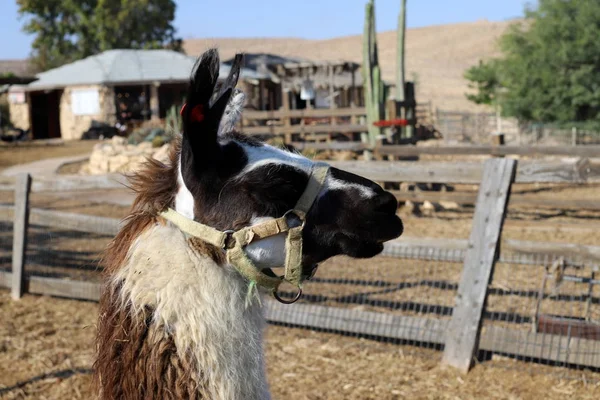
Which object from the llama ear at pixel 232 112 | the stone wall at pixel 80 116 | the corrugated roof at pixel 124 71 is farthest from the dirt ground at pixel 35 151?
the llama ear at pixel 232 112

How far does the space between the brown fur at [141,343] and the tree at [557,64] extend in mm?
28657

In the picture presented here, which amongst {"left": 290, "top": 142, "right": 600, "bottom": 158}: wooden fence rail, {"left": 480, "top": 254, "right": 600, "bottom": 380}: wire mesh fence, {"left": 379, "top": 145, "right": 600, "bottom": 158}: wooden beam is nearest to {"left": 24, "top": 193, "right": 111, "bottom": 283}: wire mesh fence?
{"left": 480, "top": 254, "right": 600, "bottom": 380}: wire mesh fence

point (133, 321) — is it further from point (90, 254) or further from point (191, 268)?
point (90, 254)

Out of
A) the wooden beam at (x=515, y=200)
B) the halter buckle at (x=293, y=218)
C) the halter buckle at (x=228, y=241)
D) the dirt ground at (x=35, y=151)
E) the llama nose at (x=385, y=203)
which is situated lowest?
the dirt ground at (x=35, y=151)

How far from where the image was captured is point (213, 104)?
200 centimetres

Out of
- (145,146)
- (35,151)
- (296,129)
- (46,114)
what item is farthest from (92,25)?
(296,129)

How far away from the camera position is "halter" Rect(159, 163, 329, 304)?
2234 millimetres

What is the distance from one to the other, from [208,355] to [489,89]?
118ft

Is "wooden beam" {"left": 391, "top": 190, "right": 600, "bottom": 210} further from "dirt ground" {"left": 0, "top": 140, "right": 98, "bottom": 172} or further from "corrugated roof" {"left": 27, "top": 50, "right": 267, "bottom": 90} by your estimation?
"corrugated roof" {"left": 27, "top": 50, "right": 267, "bottom": 90}

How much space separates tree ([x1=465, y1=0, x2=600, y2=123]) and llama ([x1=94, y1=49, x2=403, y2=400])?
2845 centimetres

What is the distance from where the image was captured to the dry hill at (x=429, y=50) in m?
70.1

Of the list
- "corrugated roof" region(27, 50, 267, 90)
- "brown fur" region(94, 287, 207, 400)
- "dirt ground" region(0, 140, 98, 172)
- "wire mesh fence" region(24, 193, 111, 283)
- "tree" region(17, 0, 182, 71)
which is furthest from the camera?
"tree" region(17, 0, 182, 71)

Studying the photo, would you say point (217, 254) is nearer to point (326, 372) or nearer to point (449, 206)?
point (326, 372)

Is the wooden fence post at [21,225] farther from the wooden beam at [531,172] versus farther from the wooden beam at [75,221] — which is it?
the wooden beam at [531,172]
